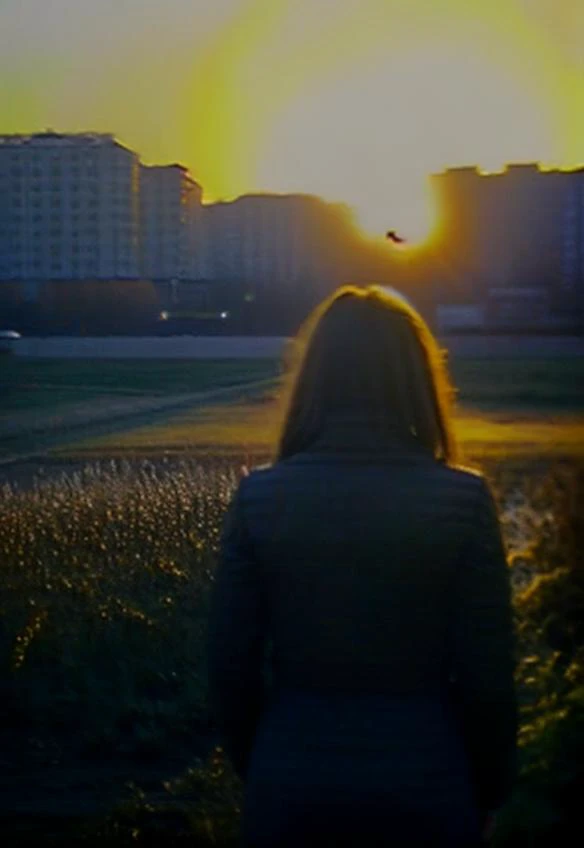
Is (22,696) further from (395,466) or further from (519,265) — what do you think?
(519,265)

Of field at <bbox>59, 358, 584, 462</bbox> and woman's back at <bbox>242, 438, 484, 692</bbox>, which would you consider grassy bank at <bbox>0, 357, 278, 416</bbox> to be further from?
woman's back at <bbox>242, 438, 484, 692</bbox>

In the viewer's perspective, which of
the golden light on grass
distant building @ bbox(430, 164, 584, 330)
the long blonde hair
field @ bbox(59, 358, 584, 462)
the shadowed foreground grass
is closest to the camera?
the long blonde hair

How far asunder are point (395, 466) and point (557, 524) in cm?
199

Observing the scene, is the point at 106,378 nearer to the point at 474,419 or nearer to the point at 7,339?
the point at 7,339

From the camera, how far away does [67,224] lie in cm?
895

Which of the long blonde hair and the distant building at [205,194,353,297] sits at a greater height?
the distant building at [205,194,353,297]

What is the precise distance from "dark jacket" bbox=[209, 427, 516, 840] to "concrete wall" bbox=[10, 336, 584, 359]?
6.12 m

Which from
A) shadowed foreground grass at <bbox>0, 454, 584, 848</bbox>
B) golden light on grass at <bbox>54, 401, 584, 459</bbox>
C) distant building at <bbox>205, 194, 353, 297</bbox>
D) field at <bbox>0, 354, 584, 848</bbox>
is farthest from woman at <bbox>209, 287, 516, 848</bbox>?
distant building at <bbox>205, 194, 353, 297</bbox>

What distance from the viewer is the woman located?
8.14 ft

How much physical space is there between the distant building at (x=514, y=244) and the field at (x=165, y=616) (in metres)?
0.48

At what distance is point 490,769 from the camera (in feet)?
8.70

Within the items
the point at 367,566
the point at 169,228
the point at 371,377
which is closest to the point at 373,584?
the point at 367,566

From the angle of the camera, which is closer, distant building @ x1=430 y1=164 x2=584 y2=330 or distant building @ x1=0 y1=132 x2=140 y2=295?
distant building @ x1=430 y1=164 x2=584 y2=330

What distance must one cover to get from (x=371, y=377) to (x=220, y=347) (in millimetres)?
6632
